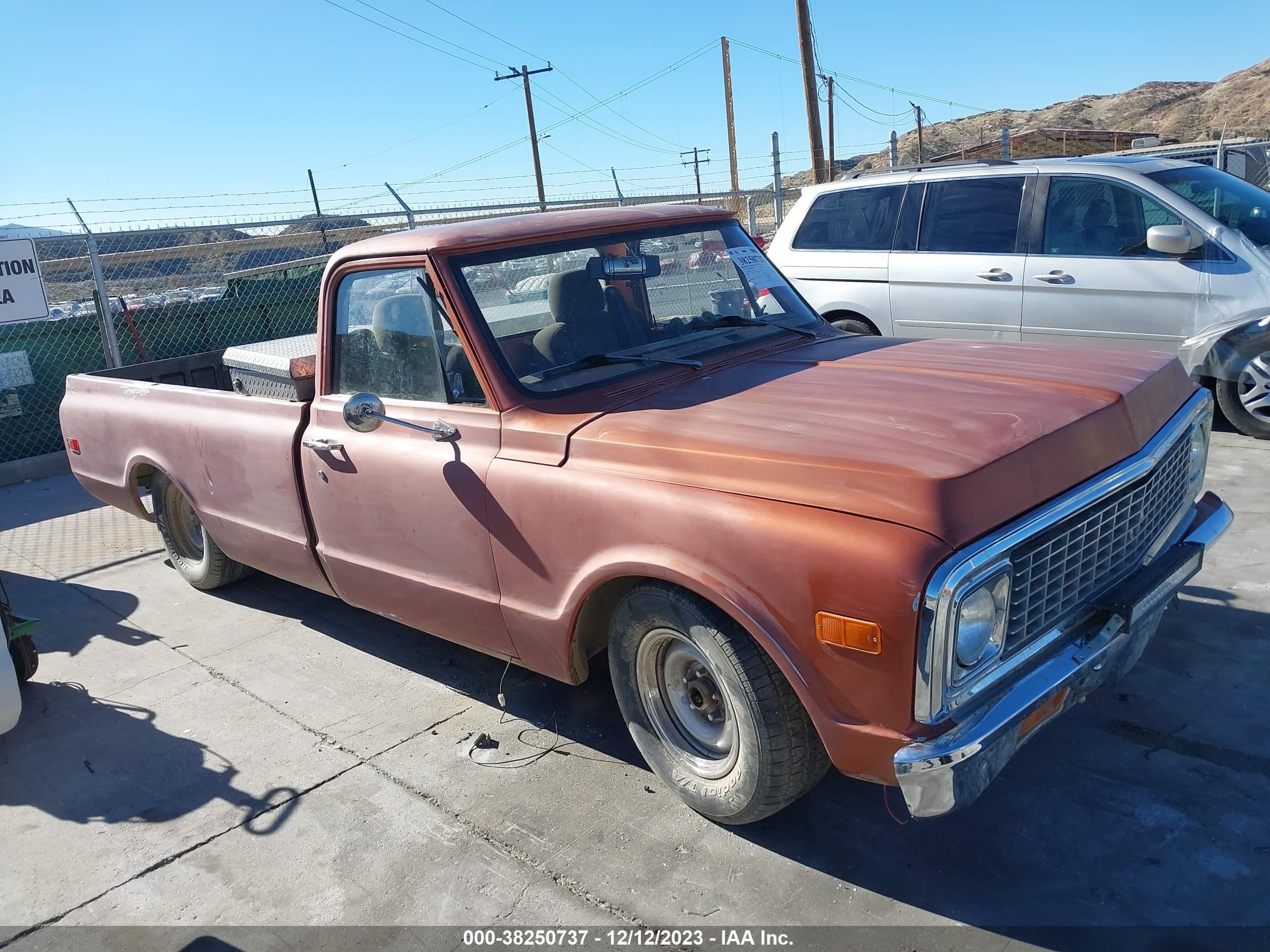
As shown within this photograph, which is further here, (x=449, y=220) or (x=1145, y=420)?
(x=449, y=220)

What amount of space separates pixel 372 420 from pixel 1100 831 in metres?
2.73

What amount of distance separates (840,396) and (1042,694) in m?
1.12

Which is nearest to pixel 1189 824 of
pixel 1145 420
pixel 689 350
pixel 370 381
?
pixel 1145 420

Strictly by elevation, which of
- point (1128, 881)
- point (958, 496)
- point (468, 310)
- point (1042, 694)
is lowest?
point (1128, 881)

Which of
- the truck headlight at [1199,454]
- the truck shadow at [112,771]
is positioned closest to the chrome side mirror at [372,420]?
the truck shadow at [112,771]

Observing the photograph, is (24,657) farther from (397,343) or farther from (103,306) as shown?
(103,306)

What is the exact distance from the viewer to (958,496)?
92.7 inches

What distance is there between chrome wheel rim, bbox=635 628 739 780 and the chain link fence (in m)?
5.06

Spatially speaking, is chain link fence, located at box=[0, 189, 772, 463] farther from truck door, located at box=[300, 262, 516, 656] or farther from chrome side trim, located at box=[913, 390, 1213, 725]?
chrome side trim, located at box=[913, 390, 1213, 725]

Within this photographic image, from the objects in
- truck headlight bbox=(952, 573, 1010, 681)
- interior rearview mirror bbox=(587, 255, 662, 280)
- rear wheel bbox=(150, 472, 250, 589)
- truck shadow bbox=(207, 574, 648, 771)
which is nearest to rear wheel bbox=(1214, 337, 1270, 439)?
interior rearview mirror bbox=(587, 255, 662, 280)

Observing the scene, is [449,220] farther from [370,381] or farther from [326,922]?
[326,922]

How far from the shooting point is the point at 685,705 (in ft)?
10.3

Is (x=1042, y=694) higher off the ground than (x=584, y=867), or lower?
higher

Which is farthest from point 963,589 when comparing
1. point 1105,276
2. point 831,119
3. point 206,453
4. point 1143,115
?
point 1143,115
